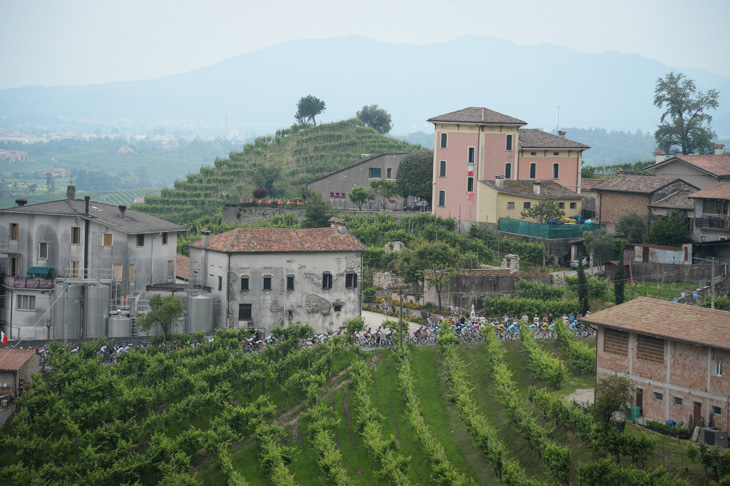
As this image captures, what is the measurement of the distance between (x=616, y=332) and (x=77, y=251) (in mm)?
32751

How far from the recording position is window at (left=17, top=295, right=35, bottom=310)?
56156 millimetres

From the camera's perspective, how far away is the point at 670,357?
37406 mm

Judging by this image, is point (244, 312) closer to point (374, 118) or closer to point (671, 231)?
point (671, 231)

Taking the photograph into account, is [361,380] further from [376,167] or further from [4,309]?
[376,167]

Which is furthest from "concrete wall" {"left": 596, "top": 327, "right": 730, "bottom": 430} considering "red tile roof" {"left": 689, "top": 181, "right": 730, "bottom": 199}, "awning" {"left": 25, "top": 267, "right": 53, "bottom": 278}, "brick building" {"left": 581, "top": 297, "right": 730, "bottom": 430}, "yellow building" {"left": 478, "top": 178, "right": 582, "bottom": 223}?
"awning" {"left": 25, "top": 267, "right": 53, "bottom": 278}

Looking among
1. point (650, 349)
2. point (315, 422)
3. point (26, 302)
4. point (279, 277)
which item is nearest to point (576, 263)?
point (279, 277)

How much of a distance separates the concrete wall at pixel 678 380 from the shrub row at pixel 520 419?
404 cm

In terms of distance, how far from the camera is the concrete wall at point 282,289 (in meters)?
56.6

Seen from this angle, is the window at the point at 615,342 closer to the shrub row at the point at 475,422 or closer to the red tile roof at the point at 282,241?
the shrub row at the point at 475,422

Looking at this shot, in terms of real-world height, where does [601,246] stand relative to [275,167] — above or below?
below

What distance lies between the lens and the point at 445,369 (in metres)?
48.6

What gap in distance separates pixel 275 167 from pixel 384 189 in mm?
24126

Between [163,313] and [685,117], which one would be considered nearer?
[163,313]

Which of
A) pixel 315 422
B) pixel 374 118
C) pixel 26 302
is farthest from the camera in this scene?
pixel 374 118
